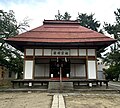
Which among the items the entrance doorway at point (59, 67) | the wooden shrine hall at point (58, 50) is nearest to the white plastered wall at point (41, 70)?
the wooden shrine hall at point (58, 50)

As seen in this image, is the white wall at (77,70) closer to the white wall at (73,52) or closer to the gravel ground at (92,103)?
the white wall at (73,52)

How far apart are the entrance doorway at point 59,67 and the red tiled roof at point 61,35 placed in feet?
9.28

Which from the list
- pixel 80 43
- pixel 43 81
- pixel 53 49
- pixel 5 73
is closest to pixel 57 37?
pixel 53 49

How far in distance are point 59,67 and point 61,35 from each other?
3.51 m

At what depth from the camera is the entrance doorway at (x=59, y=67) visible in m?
20.1

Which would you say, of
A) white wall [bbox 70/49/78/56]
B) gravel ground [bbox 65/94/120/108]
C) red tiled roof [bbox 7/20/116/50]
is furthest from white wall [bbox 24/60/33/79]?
gravel ground [bbox 65/94/120/108]

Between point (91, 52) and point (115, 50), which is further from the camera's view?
point (115, 50)

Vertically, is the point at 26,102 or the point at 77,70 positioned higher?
the point at 77,70

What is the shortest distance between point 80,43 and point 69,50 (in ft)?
4.57

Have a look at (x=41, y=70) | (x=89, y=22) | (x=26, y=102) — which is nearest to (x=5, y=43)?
(x=41, y=70)

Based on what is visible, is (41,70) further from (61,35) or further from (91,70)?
(91,70)

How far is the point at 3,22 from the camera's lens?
2173 cm

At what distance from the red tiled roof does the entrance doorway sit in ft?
9.28

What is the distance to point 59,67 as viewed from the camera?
20.1m
